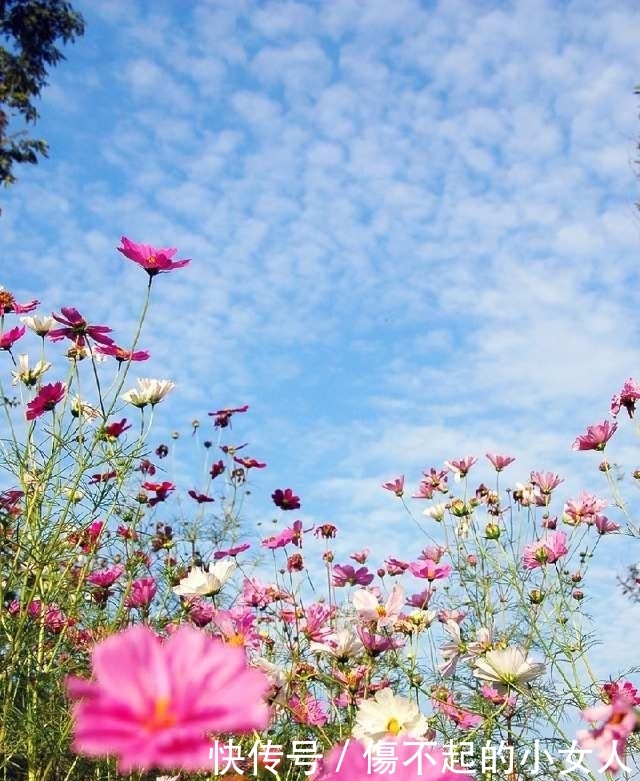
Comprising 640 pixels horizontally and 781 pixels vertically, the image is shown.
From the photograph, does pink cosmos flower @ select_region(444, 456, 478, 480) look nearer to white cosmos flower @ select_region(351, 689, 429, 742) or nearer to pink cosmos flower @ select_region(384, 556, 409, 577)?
pink cosmos flower @ select_region(384, 556, 409, 577)

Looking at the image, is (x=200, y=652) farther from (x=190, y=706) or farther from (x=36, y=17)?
(x=36, y=17)

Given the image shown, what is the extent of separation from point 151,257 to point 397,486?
5.14 ft

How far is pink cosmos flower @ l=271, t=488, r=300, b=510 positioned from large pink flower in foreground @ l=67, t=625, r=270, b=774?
6.93 feet

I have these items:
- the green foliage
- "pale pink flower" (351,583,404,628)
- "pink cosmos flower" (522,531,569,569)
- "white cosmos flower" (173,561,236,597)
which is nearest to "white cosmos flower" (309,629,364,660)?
"pale pink flower" (351,583,404,628)

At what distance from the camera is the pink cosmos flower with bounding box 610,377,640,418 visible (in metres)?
2.32

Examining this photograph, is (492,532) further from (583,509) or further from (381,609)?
(381,609)

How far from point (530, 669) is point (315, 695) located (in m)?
1.12

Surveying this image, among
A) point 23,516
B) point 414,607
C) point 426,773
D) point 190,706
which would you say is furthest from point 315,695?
point 190,706

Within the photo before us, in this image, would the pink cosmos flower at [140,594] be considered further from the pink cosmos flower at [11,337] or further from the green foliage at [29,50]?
the green foliage at [29,50]

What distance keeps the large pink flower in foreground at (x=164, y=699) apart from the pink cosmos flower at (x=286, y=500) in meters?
2.11

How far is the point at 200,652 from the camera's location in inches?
15.7

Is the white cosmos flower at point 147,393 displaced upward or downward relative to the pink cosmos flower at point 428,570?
upward

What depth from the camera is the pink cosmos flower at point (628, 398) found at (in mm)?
2322

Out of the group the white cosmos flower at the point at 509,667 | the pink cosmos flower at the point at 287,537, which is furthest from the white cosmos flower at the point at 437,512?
the white cosmos flower at the point at 509,667
